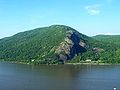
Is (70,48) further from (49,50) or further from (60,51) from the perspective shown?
(49,50)

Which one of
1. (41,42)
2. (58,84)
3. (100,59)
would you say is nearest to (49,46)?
(41,42)

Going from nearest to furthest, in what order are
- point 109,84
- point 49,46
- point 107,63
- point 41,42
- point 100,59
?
1. point 109,84
2. point 107,63
3. point 100,59
4. point 49,46
5. point 41,42

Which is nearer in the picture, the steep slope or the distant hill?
the distant hill

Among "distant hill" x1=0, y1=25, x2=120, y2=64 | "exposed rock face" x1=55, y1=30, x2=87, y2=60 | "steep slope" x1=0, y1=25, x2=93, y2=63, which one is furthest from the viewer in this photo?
"steep slope" x1=0, y1=25, x2=93, y2=63

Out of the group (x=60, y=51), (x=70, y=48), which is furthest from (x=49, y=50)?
(x=70, y=48)

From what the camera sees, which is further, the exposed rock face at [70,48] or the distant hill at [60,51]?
the exposed rock face at [70,48]

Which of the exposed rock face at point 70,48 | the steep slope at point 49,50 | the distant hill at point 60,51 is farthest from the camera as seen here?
the steep slope at point 49,50

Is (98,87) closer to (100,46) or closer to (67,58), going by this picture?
(67,58)

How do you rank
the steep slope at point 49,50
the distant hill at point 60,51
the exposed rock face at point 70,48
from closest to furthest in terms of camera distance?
the distant hill at point 60,51, the exposed rock face at point 70,48, the steep slope at point 49,50
